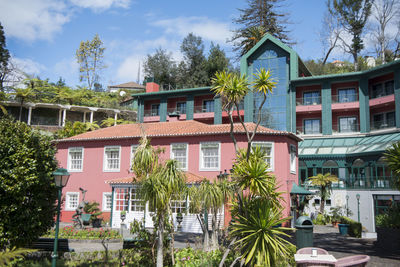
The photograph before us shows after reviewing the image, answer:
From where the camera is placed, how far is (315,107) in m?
36.8

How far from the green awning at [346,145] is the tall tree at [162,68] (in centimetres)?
2433

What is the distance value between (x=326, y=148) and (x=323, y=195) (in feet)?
24.4

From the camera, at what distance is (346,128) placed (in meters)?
36.2

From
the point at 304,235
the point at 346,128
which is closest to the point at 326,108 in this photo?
the point at 346,128

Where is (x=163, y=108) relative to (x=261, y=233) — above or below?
above

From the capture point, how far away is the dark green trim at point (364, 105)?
35.0m

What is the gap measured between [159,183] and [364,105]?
31656 mm

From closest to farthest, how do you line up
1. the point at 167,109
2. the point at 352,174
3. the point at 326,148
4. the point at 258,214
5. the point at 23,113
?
the point at 258,214 → the point at 352,174 → the point at 326,148 → the point at 167,109 → the point at 23,113

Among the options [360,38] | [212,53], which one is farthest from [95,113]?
[360,38]

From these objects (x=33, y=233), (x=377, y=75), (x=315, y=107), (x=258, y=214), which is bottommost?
(x=33, y=233)

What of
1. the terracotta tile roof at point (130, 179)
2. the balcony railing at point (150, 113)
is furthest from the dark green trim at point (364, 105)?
the balcony railing at point (150, 113)

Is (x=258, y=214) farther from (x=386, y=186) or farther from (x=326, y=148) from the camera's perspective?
(x=326, y=148)

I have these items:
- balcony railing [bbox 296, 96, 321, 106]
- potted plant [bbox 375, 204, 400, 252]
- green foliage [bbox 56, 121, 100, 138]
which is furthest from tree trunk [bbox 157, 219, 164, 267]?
balcony railing [bbox 296, 96, 321, 106]

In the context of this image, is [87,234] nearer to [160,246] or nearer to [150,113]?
[160,246]
